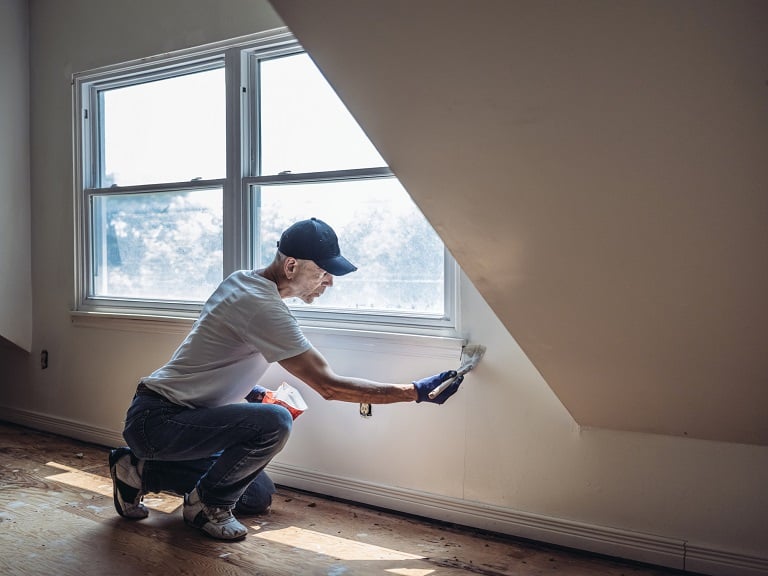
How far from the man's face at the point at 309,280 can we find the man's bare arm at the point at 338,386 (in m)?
0.28

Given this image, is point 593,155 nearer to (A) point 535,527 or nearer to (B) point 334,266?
(B) point 334,266

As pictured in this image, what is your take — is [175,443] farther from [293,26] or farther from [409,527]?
[293,26]

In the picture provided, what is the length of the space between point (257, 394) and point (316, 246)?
2.51 ft

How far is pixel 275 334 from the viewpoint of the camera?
7.27 ft

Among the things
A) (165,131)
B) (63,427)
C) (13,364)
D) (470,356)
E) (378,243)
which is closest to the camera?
(470,356)

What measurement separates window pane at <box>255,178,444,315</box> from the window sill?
116 millimetres

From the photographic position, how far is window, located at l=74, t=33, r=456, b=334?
8.71ft

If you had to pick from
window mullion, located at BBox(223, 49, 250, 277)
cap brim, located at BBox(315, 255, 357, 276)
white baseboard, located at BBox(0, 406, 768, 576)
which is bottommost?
white baseboard, located at BBox(0, 406, 768, 576)

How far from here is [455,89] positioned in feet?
4.34

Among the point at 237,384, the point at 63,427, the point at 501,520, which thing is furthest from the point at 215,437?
the point at 63,427

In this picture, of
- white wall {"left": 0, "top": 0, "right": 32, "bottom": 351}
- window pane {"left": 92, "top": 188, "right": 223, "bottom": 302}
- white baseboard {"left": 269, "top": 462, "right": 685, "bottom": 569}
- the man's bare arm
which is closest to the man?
the man's bare arm

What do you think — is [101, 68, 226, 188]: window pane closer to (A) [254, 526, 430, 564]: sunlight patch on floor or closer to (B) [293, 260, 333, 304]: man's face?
(B) [293, 260, 333, 304]: man's face

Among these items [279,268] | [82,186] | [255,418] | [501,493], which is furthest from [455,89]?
[82,186]

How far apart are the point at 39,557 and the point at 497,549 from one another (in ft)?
4.83
